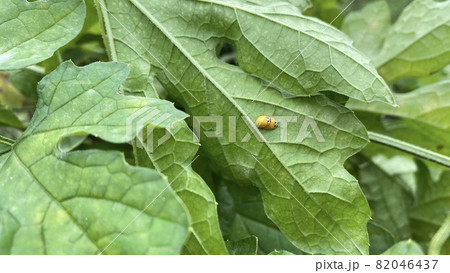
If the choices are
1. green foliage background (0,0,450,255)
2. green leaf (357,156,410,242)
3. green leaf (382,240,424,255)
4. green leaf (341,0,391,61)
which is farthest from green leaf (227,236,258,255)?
green leaf (341,0,391,61)

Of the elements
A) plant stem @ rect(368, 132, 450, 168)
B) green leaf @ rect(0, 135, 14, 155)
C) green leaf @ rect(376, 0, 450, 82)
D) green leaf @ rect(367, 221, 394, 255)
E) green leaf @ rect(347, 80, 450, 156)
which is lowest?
green leaf @ rect(367, 221, 394, 255)

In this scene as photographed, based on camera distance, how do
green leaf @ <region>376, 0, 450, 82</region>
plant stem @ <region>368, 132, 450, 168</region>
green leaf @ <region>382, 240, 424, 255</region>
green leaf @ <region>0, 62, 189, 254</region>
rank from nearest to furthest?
green leaf @ <region>0, 62, 189, 254</region> → green leaf @ <region>382, 240, 424, 255</region> → plant stem @ <region>368, 132, 450, 168</region> → green leaf @ <region>376, 0, 450, 82</region>

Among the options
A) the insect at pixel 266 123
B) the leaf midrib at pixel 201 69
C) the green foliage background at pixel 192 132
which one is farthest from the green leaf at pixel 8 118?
the insect at pixel 266 123

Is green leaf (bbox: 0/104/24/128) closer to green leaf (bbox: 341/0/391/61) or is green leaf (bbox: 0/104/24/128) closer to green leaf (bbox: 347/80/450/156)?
green leaf (bbox: 347/80/450/156)

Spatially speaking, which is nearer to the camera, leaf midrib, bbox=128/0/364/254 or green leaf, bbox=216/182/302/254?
leaf midrib, bbox=128/0/364/254

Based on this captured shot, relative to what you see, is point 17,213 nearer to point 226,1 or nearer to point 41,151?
point 41,151

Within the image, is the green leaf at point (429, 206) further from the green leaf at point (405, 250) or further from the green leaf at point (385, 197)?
the green leaf at point (405, 250)
